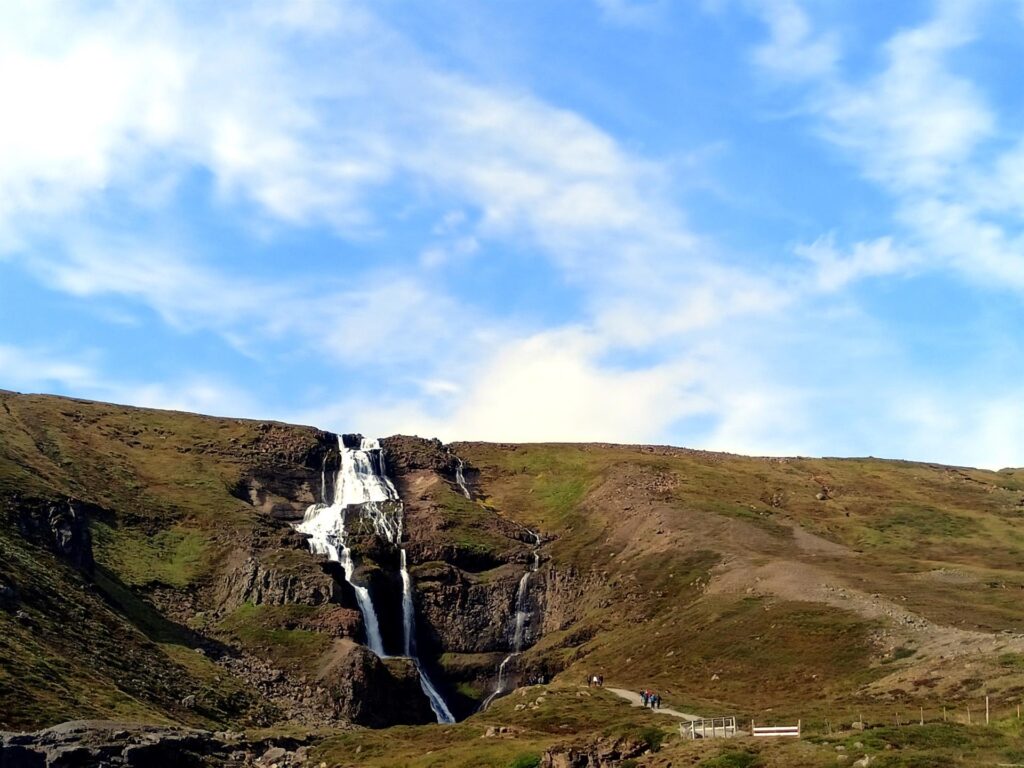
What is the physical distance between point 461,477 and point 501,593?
44.5m

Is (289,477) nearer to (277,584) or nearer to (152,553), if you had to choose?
(152,553)

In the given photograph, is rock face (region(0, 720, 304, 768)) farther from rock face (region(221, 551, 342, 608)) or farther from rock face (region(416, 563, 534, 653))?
rock face (region(416, 563, 534, 653))

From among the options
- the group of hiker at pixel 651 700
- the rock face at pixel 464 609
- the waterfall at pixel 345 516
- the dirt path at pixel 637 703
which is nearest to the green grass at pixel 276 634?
the waterfall at pixel 345 516

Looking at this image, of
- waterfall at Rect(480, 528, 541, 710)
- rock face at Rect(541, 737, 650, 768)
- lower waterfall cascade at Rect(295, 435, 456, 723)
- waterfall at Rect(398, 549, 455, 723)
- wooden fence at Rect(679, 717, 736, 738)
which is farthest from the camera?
lower waterfall cascade at Rect(295, 435, 456, 723)

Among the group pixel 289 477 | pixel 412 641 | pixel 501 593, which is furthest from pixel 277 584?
pixel 289 477

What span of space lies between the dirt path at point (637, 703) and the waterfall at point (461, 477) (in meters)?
75.4

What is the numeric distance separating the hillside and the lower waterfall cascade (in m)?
1.30

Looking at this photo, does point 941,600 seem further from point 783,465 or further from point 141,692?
point 783,465

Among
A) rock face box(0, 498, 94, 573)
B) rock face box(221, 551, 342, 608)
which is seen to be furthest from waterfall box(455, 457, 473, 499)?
rock face box(0, 498, 94, 573)

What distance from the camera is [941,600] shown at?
93.7 meters

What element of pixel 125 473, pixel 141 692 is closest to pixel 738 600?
pixel 141 692

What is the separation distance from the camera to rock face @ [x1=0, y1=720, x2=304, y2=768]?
53.2 meters

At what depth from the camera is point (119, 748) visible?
2232 inches

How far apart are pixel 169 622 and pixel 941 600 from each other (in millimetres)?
72109
